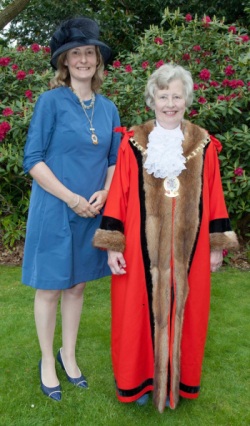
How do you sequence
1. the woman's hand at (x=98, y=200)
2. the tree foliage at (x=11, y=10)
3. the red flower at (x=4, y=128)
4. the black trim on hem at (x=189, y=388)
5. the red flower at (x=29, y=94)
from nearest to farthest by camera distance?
the woman's hand at (x=98, y=200) < the black trim on hem at (x=189, y=388) < the red flower at (x=4, y=128) < the red flower at (x=29, y=94) < the tree foliage at (x=11, y=10)

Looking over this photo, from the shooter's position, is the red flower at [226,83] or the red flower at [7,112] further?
the red flower at [226,83]

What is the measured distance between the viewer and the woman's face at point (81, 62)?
7.80ft

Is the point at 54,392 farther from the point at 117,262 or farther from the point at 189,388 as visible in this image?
the point at 117,262

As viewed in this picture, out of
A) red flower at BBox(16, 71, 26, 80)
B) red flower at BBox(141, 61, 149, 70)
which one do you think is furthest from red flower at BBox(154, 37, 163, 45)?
red flower at BBox(16, 71, 26, 80)

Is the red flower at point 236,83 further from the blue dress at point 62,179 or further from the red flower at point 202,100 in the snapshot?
the blue dress at point 62,179

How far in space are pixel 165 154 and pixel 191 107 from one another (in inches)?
110

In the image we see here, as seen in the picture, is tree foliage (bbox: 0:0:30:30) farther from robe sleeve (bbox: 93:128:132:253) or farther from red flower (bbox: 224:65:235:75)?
robe sleeve (bbox: 93:128:132:253)

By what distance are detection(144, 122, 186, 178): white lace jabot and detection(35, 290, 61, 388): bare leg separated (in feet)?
2.90

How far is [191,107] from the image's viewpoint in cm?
485

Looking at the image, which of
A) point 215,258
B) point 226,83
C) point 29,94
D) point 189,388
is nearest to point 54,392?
point 189,388

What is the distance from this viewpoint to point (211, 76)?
17.3 feet

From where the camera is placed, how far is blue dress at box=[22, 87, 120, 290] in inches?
92.6

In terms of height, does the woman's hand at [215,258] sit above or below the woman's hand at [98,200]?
below

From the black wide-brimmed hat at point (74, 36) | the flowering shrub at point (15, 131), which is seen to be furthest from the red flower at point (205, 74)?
the black wide-brimmed hat at point (74, 36)
